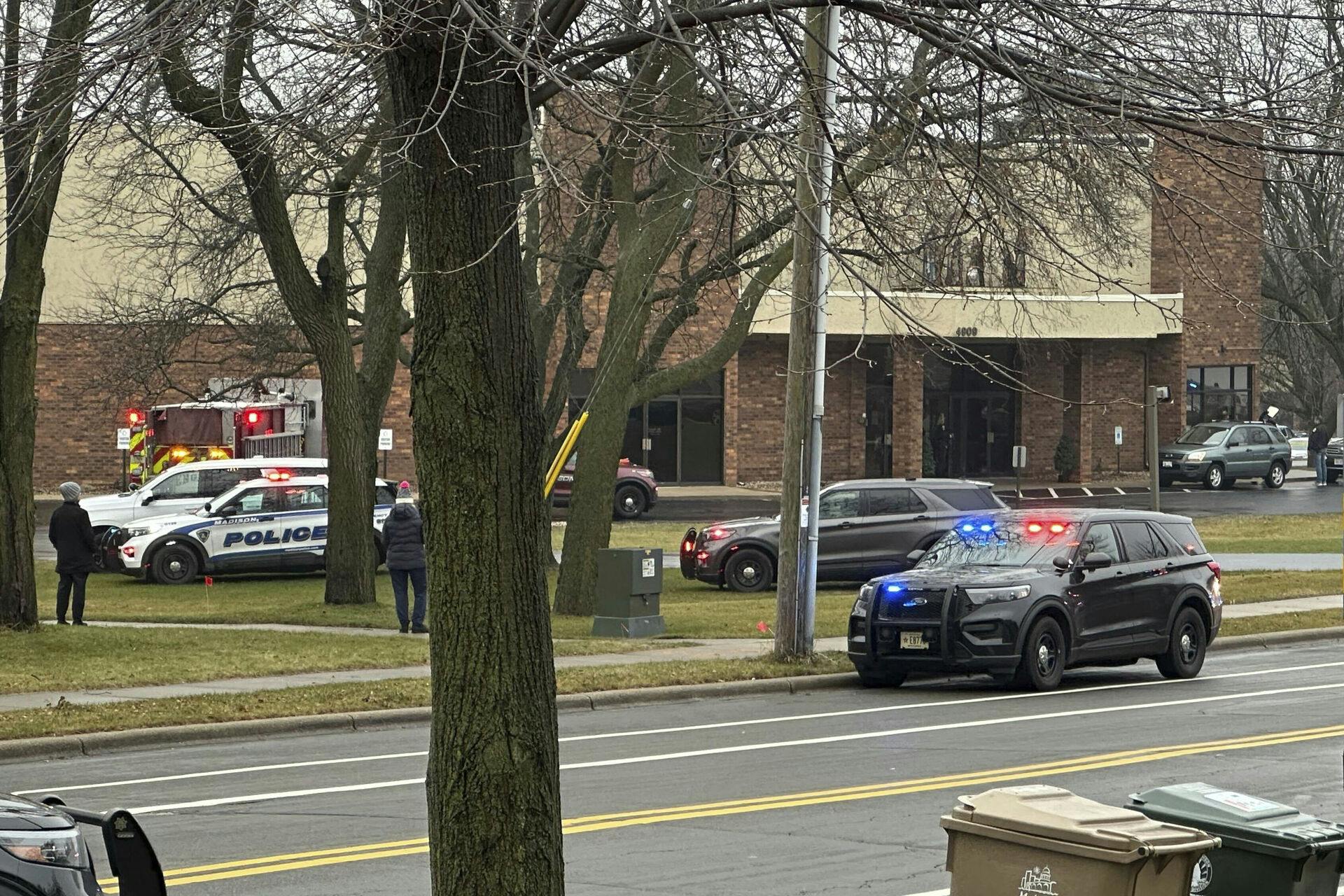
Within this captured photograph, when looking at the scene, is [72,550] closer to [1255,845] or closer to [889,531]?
[889,531]

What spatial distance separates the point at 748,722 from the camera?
14828 millimetres

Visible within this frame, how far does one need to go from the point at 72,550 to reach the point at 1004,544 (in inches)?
429

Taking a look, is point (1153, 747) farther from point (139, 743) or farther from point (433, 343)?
point (433, 343)

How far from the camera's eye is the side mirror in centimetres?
1727

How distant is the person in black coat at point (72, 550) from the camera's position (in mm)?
20812

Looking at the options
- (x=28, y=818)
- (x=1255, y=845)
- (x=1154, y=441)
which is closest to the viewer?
(x=1255, y=845)

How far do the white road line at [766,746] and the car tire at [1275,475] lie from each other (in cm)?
3903

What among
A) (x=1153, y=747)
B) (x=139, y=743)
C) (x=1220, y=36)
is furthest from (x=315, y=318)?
(x=1220, y=36)

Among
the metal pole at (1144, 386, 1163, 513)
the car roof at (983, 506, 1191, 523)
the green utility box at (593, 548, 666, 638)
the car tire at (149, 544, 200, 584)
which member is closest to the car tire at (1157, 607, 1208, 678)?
the car roof at (983, 506, 1191, 523)

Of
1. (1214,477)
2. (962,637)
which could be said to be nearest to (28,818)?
(962,637)

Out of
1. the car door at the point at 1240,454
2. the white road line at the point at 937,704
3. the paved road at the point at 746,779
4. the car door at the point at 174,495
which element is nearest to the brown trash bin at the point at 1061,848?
the paved road at the point at 746,779

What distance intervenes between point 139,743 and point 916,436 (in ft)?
139

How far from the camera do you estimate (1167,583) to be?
18016mm

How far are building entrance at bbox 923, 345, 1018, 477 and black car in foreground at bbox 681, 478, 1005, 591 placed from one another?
29826 mm
